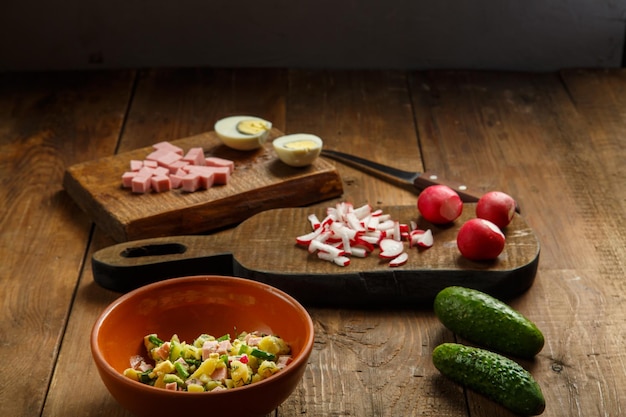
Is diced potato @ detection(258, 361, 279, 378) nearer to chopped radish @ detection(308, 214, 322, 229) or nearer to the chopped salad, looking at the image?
the chopped salad

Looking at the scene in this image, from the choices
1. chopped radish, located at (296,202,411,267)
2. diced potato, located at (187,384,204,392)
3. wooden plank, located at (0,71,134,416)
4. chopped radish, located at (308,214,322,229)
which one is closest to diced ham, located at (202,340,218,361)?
diced potato, located at (187,384,204,392)

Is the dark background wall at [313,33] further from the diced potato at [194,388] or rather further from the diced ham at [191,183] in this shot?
the diced potato at [194,388]

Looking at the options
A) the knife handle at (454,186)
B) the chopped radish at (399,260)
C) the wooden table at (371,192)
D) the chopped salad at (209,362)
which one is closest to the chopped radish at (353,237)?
the chopped radish at (399,260)

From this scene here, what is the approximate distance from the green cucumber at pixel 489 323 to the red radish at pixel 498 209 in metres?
0.34

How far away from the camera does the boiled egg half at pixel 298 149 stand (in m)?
2.66

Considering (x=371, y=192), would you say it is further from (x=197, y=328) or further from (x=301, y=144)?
(x=197, y=328)

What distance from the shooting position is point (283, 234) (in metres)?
2.33

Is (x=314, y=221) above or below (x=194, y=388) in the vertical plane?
below

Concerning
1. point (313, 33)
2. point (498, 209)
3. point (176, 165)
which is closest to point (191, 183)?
point (176, 165)

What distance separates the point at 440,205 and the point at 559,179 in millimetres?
650

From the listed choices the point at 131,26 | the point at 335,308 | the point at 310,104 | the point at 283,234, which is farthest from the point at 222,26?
the point at 335,308

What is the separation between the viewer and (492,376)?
5.87 ft

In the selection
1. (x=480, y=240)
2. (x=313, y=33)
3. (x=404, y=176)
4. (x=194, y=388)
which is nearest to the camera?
(x=194, y=388)

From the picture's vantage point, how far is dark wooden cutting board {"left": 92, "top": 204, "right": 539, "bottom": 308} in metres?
2.15
